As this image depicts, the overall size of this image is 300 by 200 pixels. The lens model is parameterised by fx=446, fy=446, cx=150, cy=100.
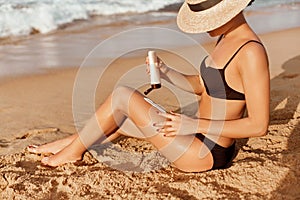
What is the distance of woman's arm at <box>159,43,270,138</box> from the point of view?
2.36 meters

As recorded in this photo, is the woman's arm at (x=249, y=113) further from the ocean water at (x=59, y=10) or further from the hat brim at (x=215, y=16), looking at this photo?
the ocean water at (x=59, y=10)

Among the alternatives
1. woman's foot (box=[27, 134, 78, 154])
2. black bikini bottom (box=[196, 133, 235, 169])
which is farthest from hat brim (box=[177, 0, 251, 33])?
woman's foot (box=[27, 134, 78, 154])

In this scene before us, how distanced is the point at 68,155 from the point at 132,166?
45 cm

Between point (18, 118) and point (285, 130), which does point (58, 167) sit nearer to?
point (18, 118)

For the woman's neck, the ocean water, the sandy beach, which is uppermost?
the woman's neck

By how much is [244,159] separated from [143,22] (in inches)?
305

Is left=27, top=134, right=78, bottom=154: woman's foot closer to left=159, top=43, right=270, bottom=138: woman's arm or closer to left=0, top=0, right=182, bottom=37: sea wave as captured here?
left=159, top=43, right=270, bottom=138: woman's arm

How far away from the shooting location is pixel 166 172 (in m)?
2.97

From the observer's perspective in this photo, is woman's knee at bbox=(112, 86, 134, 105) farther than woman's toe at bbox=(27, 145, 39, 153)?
No

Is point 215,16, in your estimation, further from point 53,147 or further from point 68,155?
point 53,147

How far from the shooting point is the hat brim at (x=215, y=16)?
241cm

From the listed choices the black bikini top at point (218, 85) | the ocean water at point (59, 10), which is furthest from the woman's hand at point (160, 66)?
the ocean water at point (59, 10)

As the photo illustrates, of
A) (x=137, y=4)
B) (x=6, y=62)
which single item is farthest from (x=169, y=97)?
(x=137, y=4)

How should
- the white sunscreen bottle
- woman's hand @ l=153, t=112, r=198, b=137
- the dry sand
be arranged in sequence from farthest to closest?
the white sunscreen bottle, the dry sand, woman's hand @ l=153, t=112, r=198, b=137
